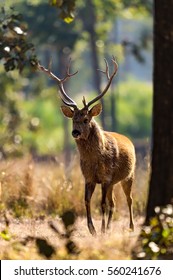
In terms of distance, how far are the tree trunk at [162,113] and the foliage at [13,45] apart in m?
4.53

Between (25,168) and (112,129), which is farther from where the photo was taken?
(112,129)

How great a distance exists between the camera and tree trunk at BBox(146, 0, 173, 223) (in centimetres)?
1238

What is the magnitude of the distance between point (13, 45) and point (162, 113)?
210 inches

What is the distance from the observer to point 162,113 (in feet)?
40.9

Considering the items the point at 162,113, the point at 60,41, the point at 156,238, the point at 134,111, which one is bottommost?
the point at 134,111

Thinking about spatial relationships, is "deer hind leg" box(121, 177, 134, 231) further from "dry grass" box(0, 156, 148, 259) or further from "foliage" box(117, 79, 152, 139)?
"foliage" box(117, 79, 152, 139)

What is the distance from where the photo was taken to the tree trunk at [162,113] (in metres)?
12.4

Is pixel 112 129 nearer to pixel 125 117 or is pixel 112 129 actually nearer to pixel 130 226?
pixel 125 117

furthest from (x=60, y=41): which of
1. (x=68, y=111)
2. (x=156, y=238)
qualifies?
(x=156, y=238)

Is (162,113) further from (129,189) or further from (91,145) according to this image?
A: (129,189)

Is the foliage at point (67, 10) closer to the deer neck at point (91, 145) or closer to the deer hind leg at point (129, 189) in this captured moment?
the deer neck at point (91, 145)

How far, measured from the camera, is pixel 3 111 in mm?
37844

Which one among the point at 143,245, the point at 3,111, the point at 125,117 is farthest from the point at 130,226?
the point at 125,117
